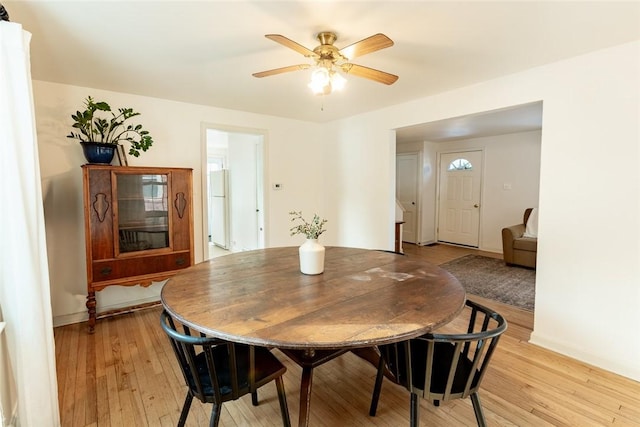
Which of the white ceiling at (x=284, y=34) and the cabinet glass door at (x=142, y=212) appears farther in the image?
the cabinet glass door at (x=142, y=212)

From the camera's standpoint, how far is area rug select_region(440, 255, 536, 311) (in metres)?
3.49

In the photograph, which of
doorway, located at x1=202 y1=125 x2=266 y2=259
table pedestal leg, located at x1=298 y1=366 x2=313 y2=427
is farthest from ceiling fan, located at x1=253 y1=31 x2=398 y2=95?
doorway, located at x1=202 y1=125 x2=266 y2=259

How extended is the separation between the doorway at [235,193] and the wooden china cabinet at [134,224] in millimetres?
580

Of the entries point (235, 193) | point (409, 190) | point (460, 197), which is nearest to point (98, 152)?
point (235, 193)

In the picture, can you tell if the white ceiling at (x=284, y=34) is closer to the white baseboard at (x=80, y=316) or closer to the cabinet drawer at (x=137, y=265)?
the cabinet drawer at (x=137, y=265)

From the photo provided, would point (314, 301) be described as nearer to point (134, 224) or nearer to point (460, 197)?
point (134, 224)

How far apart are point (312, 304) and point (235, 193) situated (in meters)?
4.45

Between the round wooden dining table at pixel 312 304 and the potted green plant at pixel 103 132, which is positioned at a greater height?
the potted green plant at pixel 103 132

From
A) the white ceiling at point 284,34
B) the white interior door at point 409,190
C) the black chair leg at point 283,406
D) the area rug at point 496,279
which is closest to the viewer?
the black chair leg at point 283,406

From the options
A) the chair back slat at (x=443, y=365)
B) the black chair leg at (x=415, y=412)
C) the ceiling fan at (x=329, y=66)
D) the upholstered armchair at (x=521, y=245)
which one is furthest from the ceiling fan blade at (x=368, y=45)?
the upholstered armchair at (x=521, y=245)

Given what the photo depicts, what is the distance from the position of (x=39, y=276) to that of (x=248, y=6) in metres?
1.71

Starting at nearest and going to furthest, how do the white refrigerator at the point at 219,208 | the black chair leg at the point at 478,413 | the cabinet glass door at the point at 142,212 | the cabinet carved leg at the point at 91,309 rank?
the black chair leg at the point at 478,413
the cabinet carved leg at the point at 91,309
the cabinet glass door at the point at 142,212
the white refrigerator at the point at 219,208

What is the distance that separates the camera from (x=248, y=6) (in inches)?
64.3

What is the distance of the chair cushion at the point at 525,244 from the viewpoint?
4508 mm
